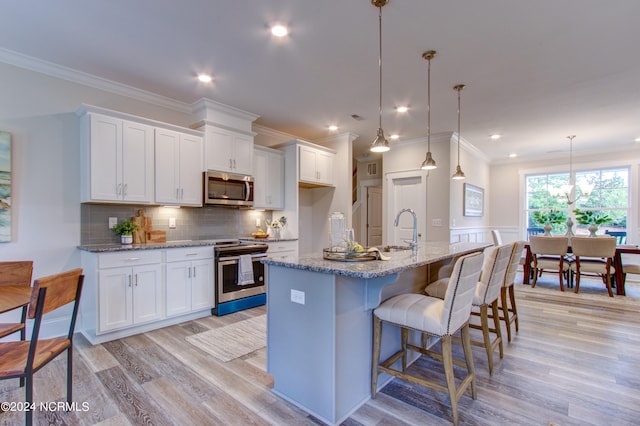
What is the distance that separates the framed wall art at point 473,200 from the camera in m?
6.23

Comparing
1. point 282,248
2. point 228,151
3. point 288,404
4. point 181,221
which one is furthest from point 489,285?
point 181,221

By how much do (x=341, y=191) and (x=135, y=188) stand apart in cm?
323

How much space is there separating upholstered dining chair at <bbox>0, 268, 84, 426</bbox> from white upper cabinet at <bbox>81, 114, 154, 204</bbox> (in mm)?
1661

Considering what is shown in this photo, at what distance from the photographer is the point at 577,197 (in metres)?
6.96

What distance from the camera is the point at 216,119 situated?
417cm

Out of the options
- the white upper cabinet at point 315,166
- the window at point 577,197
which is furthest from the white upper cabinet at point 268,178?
the window at point 577,197

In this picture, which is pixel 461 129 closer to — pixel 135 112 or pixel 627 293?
pixel 627 293

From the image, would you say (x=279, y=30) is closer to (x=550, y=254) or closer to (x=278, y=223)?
(x=278, y=223)

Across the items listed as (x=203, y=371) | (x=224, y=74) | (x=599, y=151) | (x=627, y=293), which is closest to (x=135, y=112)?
(x=224, y=74)

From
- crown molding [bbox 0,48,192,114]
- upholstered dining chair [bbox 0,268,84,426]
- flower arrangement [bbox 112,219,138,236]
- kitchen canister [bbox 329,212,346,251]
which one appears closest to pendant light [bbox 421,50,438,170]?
kitchen canister [bbox 329,212,346,251]

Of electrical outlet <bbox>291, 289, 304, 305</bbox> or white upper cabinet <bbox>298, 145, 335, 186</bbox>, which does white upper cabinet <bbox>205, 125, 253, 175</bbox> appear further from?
electrical outlet <bbox>291, 289, 304, 305</bbox>

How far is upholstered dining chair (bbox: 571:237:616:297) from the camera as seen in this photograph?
16.1ft

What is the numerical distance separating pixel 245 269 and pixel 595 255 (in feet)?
17.8

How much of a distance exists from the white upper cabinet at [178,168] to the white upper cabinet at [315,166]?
1.66m
